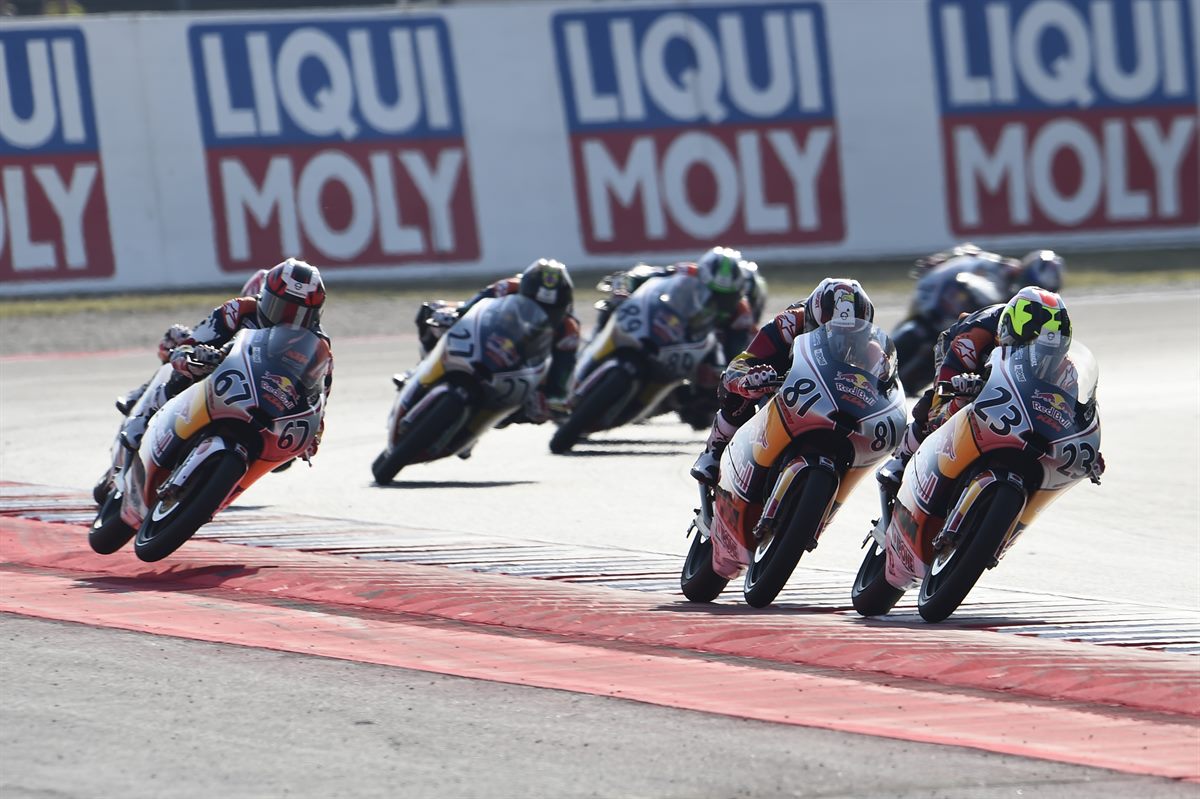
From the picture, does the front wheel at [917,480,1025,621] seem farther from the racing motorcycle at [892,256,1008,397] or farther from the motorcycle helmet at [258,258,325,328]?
the racing motorcycle at [892,256,1008,397]

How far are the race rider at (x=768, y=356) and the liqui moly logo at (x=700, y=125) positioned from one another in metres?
16.3

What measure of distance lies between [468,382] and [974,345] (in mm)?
5462

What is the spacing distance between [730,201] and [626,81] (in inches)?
74.9

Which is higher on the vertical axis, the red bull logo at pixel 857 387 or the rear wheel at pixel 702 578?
the red bull logo at pixel 857 387

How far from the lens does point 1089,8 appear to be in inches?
1094

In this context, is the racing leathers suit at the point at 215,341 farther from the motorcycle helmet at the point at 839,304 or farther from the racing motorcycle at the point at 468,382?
the racing motorcycle at the point at 468,382

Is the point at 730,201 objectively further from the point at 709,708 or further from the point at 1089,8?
the point at 709,708

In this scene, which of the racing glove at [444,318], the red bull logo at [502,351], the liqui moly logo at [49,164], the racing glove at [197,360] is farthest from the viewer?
the liqui moly logo at [49,164]

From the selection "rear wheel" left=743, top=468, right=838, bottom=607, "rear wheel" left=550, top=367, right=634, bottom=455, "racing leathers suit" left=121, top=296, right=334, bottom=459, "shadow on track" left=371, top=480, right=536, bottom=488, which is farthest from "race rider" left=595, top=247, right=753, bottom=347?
"rear wheel" left=743, top=468, right=838, bottom=607

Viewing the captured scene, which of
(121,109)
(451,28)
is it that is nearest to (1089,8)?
(451,28)

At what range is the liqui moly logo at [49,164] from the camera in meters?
23.1

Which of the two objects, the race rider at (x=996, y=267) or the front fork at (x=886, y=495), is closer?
the front fork at (x=886, y=495)

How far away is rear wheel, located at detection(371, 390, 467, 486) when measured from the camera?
13.7 metres

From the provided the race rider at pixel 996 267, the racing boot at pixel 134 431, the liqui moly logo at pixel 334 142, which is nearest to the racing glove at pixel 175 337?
the racing boot at pixel 134 431
